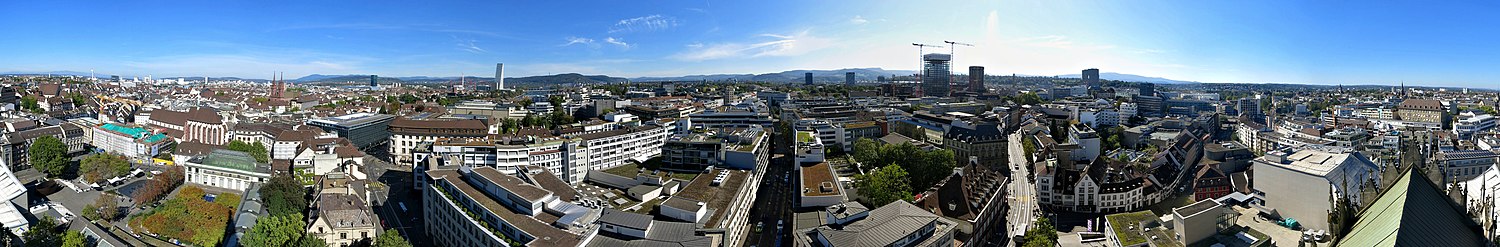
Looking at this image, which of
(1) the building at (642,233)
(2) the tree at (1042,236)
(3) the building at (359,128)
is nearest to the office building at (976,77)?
(3) the building at (359,128)

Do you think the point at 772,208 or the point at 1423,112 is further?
the point at 1423,112

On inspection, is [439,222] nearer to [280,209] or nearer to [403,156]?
[280,209]

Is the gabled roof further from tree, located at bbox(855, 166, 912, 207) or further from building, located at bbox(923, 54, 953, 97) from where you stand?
building, located at bbox(923, 54, 953, 97)

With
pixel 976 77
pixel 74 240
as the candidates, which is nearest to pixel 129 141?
pixel 74 240

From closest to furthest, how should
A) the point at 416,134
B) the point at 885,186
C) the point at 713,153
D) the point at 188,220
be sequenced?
the point at 188,220
the point at 885,186
the point at 713,153
the point at 416,134

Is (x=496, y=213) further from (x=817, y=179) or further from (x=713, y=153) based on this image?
(x=713, y=153)

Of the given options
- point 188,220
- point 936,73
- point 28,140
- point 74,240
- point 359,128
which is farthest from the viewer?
point 936,73

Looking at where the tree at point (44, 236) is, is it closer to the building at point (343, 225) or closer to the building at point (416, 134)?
the building at point (343, 225)
